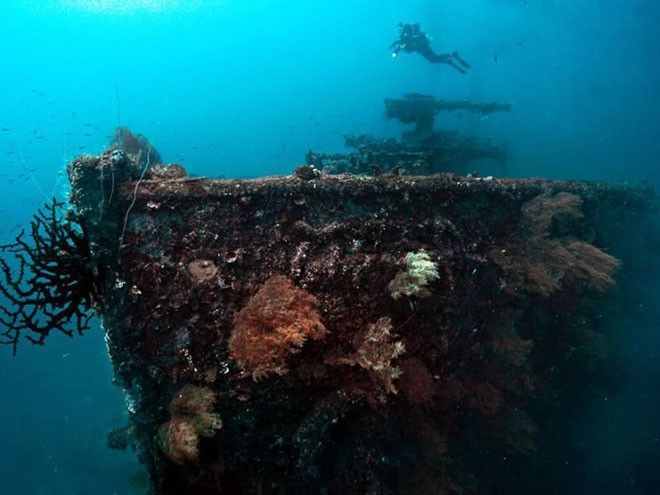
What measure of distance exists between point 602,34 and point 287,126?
9581 cm

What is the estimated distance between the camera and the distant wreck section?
1038 centimetres

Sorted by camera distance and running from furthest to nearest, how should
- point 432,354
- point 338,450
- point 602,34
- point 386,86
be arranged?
point 386,86
point 602,34
point 432,354
point 338,450

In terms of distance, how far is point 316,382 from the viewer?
11.5 ft

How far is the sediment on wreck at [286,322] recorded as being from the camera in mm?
3338

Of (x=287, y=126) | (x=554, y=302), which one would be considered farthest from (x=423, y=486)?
(x=287, y=126)

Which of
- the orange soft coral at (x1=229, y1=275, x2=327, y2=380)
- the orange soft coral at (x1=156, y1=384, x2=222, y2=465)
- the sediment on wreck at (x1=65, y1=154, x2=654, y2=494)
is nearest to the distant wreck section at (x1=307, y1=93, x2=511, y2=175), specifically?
the sediment on wreck at (x1=65, y1=154, x2=654, y2=494)

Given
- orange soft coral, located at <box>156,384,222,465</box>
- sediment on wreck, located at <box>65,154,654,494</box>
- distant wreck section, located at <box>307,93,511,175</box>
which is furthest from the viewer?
distant wreck section, located at <box>307,93,511,175</box>

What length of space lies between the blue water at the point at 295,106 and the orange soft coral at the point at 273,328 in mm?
9132

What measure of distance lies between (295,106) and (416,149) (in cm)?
14142

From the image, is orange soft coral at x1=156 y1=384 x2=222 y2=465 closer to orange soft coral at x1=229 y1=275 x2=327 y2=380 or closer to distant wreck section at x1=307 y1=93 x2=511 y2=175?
orange soft coral at x1=229 y1=275 x2=327 y2=380

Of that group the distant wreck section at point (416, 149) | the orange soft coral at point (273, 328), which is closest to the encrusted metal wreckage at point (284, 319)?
the orange soft coral at point (273, 328)

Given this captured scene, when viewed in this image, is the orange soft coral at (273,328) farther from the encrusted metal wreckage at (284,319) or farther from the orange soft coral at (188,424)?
the orange soft coral at (188,424)

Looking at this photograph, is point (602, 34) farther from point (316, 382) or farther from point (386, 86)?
point (316, 382)

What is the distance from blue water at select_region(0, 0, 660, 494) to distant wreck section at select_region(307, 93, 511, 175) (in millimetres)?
8155
